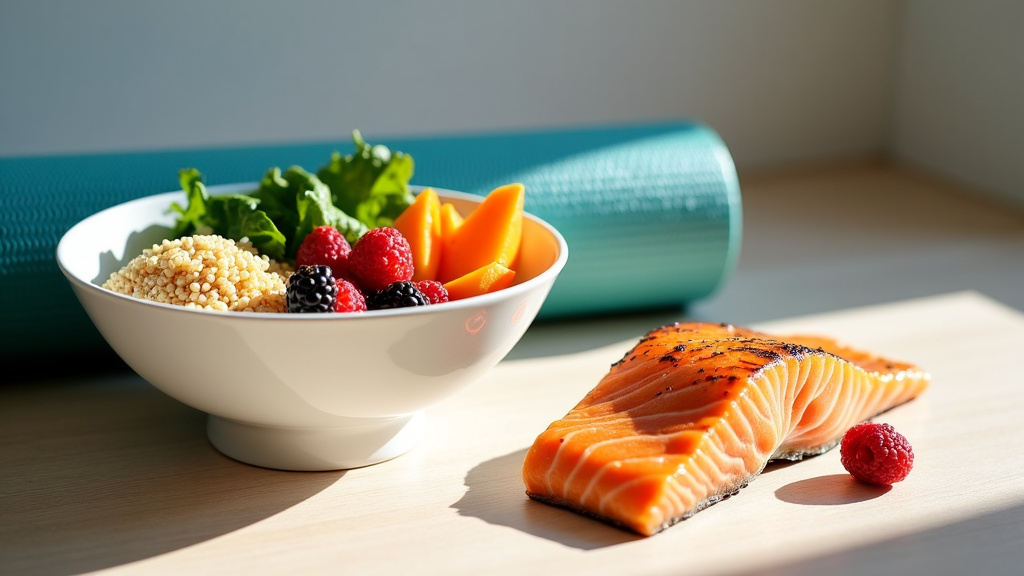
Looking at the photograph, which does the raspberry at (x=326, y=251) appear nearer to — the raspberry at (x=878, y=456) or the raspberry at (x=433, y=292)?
the raspberry at (x=433, y=292)

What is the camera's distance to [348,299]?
3.56 feet

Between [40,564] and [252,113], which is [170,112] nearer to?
[252,113]

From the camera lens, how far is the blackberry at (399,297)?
109 cm

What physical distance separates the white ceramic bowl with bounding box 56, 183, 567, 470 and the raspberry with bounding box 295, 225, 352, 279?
0.19m

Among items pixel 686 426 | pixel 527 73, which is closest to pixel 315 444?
pixel 686 426

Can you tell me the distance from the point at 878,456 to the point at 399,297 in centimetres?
54

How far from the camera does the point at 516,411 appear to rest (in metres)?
1.36

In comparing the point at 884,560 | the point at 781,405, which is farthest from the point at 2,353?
the point at 884,560

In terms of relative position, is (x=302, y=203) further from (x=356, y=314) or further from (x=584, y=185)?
(x=584, y=185)

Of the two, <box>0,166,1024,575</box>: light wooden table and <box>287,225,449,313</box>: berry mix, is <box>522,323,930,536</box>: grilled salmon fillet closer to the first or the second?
<box>0,166,1024,575</box>: light wooden table

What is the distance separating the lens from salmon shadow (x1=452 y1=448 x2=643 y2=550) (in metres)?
1.04

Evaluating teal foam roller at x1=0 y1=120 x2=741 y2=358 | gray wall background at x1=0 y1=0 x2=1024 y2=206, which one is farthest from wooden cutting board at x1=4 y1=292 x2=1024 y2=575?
gray wall background at x1=0 y1=0 x2=1024 y2=206

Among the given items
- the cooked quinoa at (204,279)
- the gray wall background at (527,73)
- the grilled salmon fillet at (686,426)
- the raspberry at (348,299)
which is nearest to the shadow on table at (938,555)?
the grilled salmon fillet at (686,426)

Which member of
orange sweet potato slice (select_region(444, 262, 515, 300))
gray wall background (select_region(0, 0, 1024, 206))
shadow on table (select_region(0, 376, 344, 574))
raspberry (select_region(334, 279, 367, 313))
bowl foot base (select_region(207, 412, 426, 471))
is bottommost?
shadow on table (select_region(0, 376, 344, 574))
